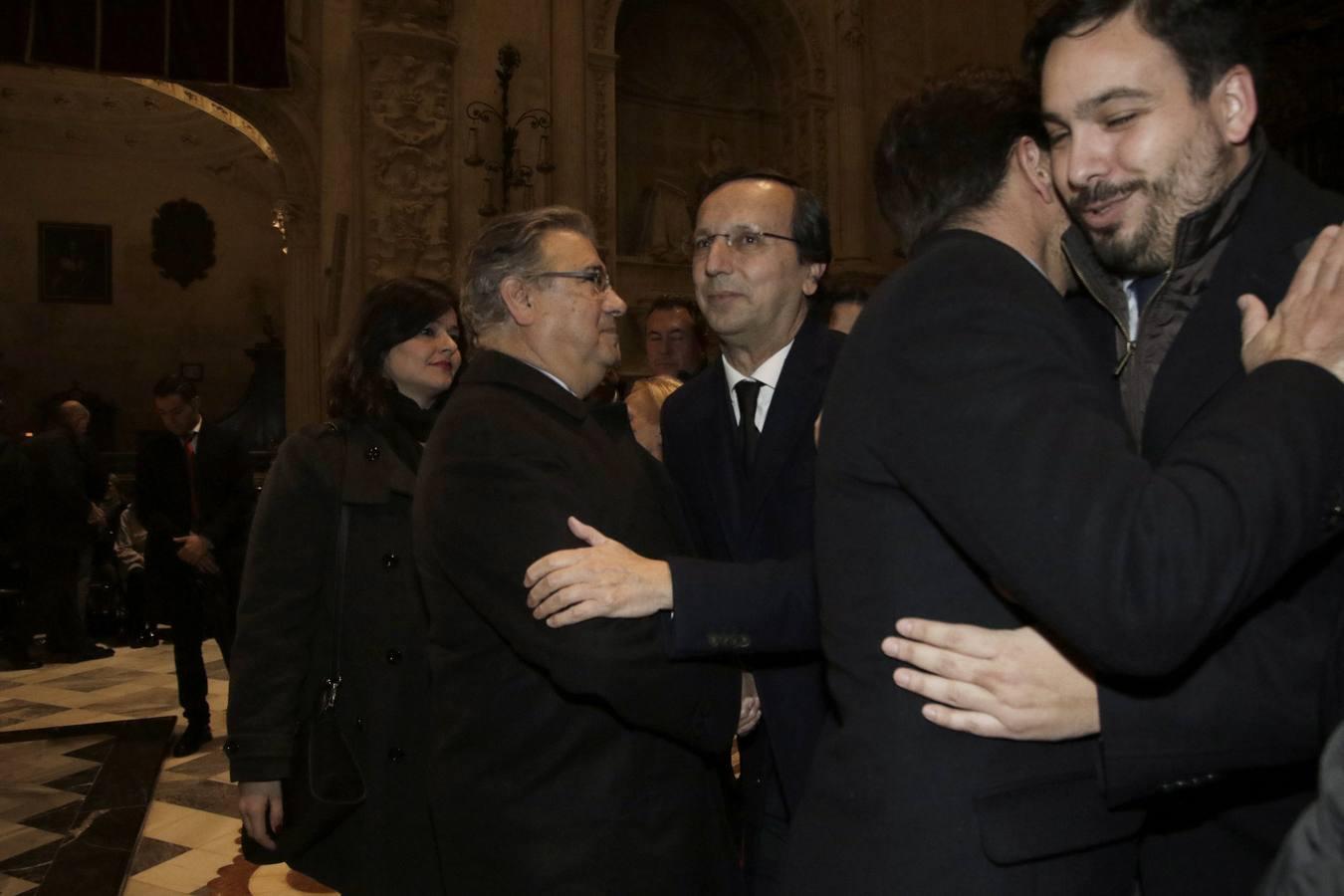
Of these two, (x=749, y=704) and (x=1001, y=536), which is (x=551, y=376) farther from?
(x=1001, y=536)

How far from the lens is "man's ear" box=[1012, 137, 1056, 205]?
146cm

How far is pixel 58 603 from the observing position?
26.9ft

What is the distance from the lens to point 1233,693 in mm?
1187

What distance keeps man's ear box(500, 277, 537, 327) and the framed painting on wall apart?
16.3 meters

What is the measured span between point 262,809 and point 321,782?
8.3 inches

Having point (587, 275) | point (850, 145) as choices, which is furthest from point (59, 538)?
point (850, 145)

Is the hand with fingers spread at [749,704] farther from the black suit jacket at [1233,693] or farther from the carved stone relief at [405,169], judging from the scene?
the carved stone relief at [405,169]

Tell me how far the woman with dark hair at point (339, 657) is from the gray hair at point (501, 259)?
0.70 metres

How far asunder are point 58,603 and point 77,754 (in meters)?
2.99

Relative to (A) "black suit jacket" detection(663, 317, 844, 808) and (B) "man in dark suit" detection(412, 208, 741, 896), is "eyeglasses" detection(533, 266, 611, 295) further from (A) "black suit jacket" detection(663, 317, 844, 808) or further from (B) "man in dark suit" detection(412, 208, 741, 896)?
(A) "black suit jacket" detection(663, 317, 844, 808)

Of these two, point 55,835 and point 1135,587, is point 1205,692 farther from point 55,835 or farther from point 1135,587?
point 55,835

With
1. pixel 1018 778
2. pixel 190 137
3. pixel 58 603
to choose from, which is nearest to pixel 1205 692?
pixel 1018 778

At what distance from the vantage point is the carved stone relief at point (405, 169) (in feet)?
31.3

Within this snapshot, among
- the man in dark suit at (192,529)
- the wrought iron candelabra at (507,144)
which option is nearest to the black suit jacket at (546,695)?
the man in dark suit at (192,529)
